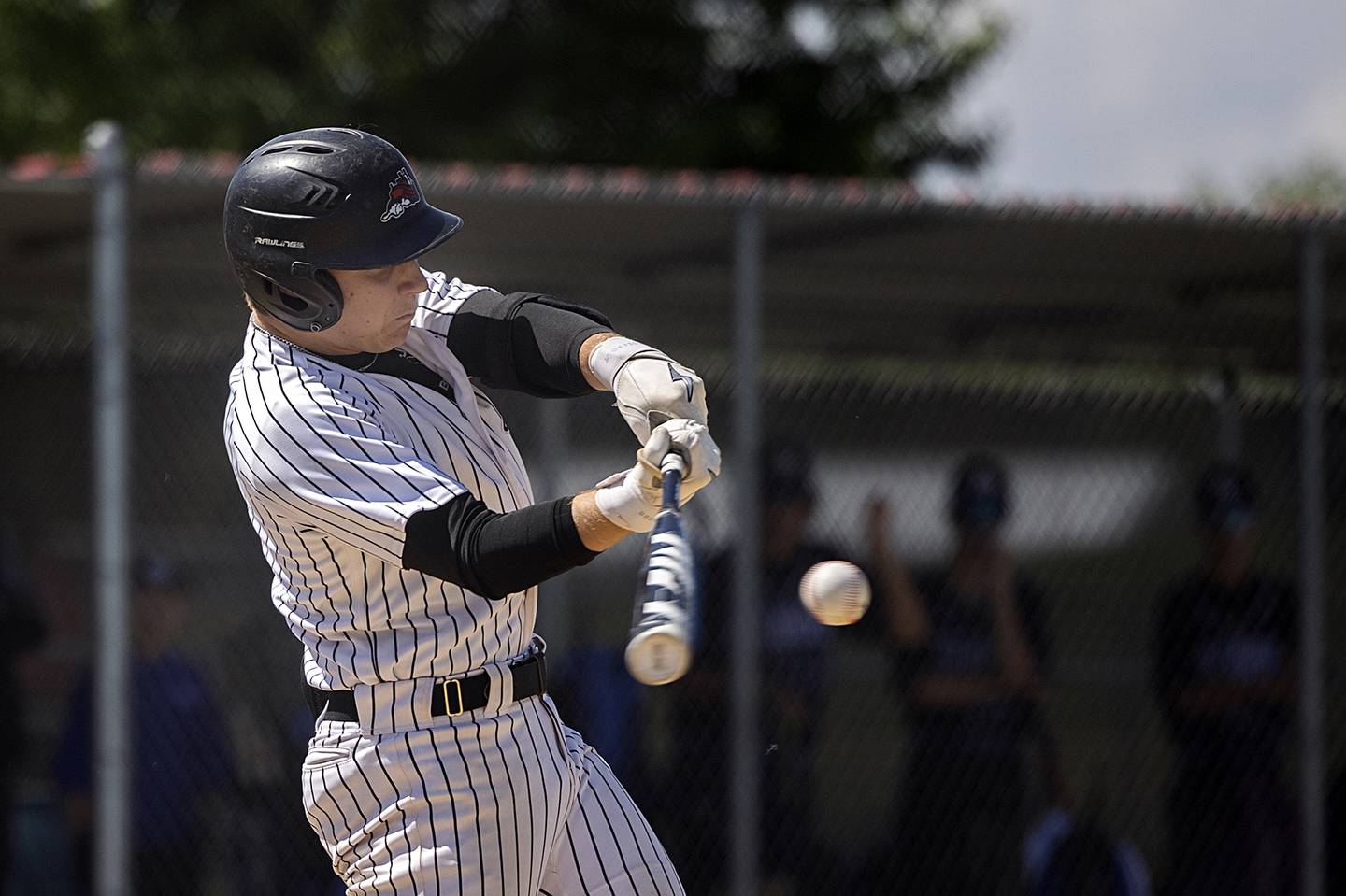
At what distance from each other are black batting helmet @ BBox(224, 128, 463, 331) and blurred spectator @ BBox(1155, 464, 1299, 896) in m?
3.55

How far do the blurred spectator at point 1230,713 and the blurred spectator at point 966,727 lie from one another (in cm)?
48

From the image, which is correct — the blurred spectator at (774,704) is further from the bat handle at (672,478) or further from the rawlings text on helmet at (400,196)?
the bat handle at (672,478)

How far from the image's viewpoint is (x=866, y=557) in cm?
555

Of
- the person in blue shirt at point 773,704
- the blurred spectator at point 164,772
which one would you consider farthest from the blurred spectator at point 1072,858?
the blurred spectator at point 164,772

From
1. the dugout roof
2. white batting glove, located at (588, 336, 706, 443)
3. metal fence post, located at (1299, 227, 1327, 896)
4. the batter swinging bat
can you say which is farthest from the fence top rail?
the batter swinging bat

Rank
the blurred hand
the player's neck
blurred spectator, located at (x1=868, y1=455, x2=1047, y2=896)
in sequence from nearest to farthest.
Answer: the player's neck < blurred spectator, located at (x1=868, y1=455, x2=1047, y2=896) < the blurred hand

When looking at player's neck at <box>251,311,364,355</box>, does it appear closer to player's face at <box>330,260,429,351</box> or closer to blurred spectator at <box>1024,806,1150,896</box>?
player's face at <box>330,260,429,351</box>

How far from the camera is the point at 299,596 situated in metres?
2.46

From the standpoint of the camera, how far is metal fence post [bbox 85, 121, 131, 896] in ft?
14.0

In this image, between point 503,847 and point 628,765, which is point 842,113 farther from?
point 503,847

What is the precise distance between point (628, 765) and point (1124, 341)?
2.64 m

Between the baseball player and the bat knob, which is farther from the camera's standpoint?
the baseball player

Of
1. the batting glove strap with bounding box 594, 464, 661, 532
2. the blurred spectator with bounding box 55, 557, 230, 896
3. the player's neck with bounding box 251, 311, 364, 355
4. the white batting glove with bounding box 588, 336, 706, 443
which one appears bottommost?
the blurred spectator with bounding box 55, 557, 230, 896

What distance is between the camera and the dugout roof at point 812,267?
464cm
